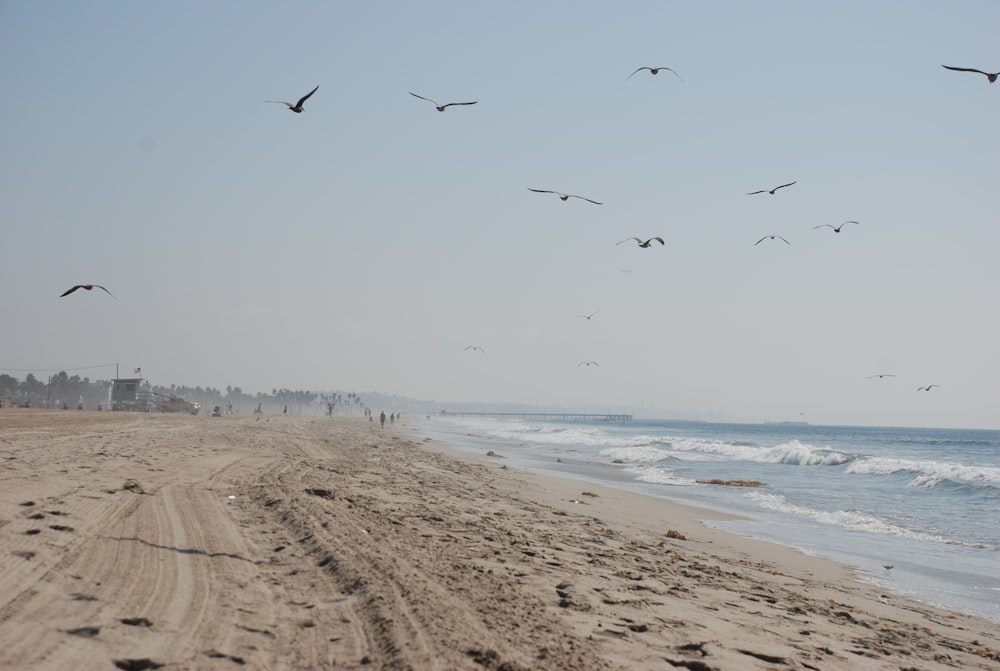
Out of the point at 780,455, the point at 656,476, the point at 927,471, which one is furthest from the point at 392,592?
the point at 780,455

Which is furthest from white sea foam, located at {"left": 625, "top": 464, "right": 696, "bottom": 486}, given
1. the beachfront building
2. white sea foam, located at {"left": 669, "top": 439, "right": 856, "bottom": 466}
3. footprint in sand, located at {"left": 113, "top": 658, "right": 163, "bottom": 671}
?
the beachfront building

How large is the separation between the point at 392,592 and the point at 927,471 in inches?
1403

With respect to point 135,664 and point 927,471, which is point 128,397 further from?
point 135,664

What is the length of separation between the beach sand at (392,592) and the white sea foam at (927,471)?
20639 mm

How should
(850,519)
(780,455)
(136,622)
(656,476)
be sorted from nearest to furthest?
(136,622)
(850,519)
(656,476)
(780,455)

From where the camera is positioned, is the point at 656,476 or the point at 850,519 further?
the point at 656,476

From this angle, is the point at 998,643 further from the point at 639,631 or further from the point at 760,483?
the point at 760,483

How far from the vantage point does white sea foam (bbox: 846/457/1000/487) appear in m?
29.2

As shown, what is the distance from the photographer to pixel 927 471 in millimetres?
34188

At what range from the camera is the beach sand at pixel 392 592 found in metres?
5.03

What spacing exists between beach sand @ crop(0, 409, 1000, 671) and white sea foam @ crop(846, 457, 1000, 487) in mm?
20639

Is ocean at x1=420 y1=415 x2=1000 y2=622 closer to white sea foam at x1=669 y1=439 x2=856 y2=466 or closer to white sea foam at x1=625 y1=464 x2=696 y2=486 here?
white sea foam at x1=625 y1=464 x2=696 y2=486

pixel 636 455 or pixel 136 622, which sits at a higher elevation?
pixel 136 622

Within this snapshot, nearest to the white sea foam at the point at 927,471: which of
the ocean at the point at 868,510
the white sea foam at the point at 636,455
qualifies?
the ocean at the point at 868,510
